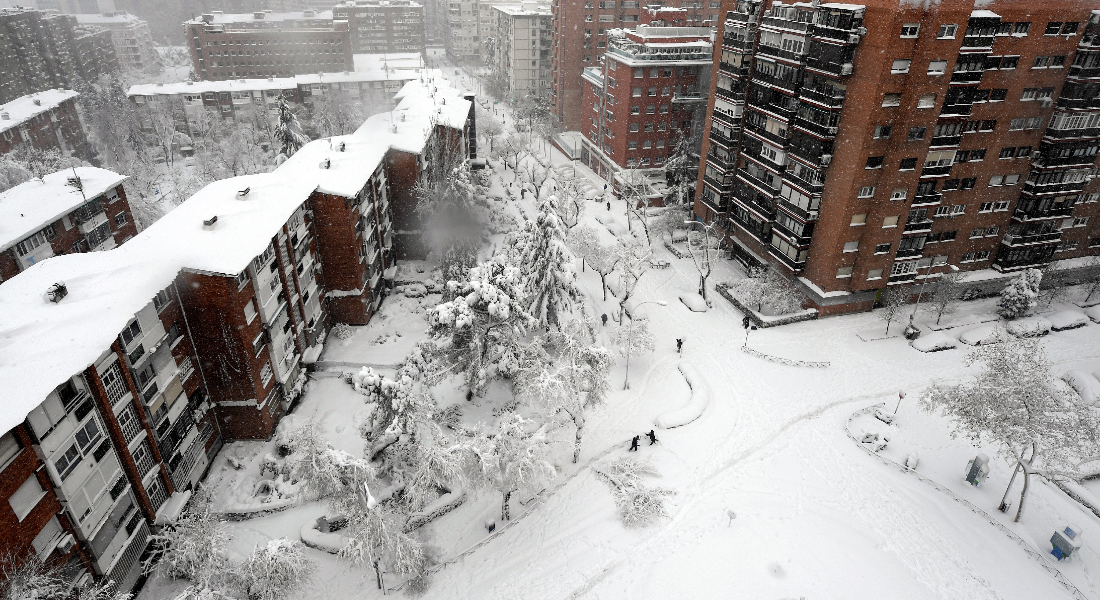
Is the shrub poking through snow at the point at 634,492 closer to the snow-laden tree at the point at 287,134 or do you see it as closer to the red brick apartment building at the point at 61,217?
the red brick apartment building at the point at 61,217

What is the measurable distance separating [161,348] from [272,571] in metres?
13.1

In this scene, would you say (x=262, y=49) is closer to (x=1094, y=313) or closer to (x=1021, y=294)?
(x=1021, y=294)

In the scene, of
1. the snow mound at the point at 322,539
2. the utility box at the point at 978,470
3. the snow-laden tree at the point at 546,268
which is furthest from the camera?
the snow-laden tree at the point at 546,268

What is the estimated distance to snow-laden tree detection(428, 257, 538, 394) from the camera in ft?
115

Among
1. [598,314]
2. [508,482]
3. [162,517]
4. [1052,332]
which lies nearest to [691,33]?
[598,314]

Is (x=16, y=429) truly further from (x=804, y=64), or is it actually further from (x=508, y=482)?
(x=804, y=64)

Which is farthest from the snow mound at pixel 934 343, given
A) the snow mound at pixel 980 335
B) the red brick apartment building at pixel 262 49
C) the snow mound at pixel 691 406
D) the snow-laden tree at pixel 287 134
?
the red brick apartment building at pixel 262 49

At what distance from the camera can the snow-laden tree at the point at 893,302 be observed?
149 feet

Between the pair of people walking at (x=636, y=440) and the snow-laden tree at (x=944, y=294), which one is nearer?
the pair of people walking at (x=636, y=440)

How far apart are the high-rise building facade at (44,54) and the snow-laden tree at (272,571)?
12661cm

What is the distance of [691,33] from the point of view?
7219 centimetres

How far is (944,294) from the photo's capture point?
4684 centimetres

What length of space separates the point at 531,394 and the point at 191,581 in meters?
18.8

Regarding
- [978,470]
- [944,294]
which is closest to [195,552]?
[978,470]
